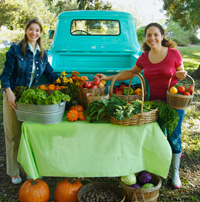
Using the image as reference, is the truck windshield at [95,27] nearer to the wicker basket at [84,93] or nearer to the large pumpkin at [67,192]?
the wicker basket at [84,93]

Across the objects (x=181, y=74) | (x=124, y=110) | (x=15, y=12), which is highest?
(x=15, y=12)

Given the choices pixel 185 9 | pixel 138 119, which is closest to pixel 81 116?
pixel 138 119

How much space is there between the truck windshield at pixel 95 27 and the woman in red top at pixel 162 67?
222 centimetres

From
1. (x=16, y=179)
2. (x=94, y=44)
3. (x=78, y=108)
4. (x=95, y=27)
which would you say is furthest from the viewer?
(x=95, y=27)

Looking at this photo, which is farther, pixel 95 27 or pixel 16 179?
pixel 95 27

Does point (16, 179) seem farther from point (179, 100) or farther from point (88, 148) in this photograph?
point (179, 100)

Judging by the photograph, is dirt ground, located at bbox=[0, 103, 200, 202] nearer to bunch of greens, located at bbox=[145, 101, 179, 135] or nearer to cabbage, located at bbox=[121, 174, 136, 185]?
cabbage, located at bbox=[121, 174, 136, 185]

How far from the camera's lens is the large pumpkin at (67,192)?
2518mm

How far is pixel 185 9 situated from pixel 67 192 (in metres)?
7.97

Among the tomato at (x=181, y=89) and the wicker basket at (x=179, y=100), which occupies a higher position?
the tomato at (x=181, y=89)

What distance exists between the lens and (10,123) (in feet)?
8.98

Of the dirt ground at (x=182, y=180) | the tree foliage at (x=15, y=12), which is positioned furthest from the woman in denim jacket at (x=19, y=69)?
the tree foliage at (x=15, y=12)

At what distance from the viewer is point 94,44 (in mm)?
4742

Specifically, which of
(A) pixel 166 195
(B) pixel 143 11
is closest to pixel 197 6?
(A) pixel 166 195
